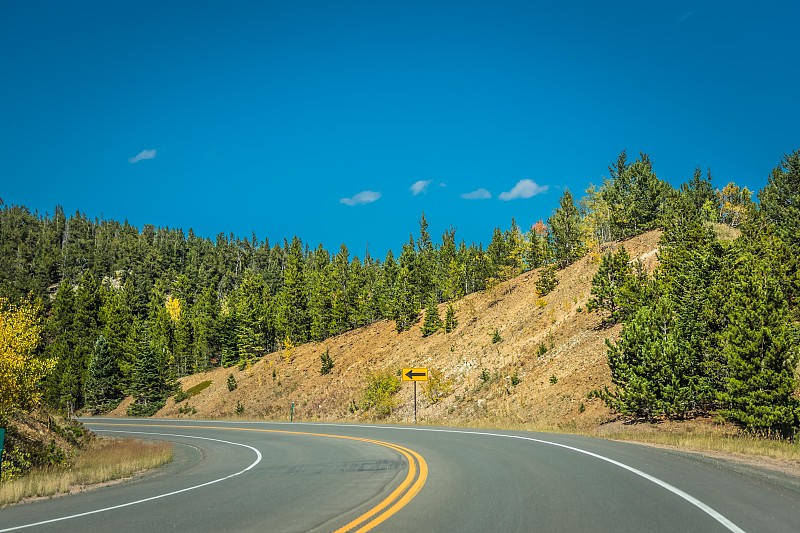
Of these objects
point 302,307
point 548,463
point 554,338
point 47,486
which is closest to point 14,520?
point 47,486

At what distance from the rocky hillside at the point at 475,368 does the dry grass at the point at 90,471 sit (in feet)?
58.5

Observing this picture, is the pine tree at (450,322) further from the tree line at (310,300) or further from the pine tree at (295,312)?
the pine tree at (295,312)

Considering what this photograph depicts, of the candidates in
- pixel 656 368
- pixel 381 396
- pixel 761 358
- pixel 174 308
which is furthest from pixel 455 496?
pixel 174 308

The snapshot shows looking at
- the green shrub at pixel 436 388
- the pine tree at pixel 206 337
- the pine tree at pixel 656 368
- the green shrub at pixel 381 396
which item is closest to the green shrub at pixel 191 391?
the pine tree at pixel 206 337

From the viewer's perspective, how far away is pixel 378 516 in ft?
24.6

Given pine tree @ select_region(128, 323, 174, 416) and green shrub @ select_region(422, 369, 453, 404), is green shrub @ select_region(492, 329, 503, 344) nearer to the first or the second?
green shrub @ select_region(422, 369, 453, 404)

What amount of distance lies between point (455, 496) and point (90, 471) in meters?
11.2

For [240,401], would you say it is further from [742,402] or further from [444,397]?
[742,402]

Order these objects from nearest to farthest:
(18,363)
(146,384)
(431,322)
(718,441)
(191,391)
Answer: (718,441) < (18,363) < (146,384) < (431,322) < (191,391)

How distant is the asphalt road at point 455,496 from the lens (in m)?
7.07

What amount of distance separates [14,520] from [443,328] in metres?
56.8

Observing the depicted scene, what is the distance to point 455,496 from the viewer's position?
8.78 meters

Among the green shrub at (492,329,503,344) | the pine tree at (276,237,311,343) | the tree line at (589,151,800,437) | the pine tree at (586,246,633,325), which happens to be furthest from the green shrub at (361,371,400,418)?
Result: the pine tree at (276,237,311,343)

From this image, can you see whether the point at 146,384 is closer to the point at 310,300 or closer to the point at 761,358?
the point at 310,300
